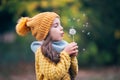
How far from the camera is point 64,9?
41.2 feet

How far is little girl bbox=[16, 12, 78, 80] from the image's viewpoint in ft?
18.7

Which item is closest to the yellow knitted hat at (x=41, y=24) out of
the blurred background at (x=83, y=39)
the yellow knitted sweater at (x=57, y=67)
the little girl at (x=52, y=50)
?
the little girl at (x=52, y=50)

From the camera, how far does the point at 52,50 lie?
5.73 m

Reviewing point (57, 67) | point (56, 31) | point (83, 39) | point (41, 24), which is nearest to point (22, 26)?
point (41, 24)

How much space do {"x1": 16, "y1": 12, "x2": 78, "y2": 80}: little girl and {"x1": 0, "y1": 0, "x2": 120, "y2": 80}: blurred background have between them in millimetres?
6610

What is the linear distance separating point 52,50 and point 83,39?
7819 millimetres

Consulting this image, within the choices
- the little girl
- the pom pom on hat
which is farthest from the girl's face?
the pom pom on hat

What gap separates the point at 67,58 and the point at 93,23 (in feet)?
26.1

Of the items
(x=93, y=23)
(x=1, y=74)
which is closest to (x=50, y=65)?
(x=1, y=74)

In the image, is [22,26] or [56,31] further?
[22,26]

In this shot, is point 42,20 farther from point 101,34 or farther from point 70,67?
point 101,34

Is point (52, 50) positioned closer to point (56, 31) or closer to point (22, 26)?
point (56, 31)

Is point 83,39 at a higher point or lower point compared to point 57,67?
lower

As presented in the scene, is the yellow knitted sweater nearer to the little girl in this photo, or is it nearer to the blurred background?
the little girl
